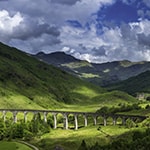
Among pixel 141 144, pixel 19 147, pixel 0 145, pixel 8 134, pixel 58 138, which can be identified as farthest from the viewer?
pixel 8 134

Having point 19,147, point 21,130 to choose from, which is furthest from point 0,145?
point 21,130

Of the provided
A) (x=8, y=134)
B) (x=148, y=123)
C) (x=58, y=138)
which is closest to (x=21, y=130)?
(x=8, y=134)

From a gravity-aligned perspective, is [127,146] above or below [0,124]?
below

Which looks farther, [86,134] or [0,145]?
[86,134]

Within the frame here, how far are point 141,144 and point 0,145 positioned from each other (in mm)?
74247

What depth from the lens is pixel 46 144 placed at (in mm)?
163750

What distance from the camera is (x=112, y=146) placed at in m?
116

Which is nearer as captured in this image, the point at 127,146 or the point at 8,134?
the point at 127,146

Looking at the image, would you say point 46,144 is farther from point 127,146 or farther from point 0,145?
point 127,146

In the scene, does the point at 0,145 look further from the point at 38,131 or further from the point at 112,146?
the point at 112,146

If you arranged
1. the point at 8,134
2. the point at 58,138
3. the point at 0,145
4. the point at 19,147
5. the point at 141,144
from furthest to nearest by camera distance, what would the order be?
the point at 8,134
the point at 58,138
the point at 0,145
the point at 19,147
the point at 141,144

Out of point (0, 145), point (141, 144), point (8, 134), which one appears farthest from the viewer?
point (8, 134)

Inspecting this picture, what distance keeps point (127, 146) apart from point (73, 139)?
198 ft

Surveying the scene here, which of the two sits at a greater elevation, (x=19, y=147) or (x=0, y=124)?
(x=0, y=124)
